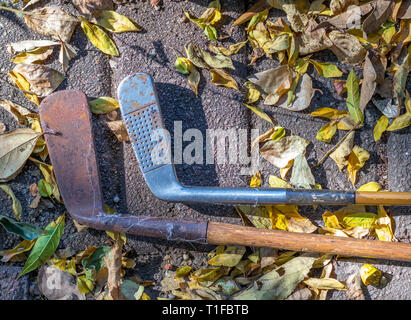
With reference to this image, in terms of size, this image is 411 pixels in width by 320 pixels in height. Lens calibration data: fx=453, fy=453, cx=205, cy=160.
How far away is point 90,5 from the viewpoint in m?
1.96

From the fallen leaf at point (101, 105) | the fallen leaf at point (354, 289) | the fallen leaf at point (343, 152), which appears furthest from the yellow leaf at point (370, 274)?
the fallen leaf at point (101, 105)

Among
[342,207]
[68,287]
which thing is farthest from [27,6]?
[342,207]

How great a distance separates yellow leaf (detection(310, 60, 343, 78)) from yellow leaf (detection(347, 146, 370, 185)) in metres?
0.33

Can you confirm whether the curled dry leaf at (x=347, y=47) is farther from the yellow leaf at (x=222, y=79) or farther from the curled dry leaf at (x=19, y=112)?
the curled dry leaf at (x=19, y=112)

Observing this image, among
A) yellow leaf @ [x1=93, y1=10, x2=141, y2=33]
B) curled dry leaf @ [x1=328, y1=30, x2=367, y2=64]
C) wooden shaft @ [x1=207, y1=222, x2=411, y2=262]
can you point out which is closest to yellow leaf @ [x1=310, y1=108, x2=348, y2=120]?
curled dry leaf @ [x1=328, y1=30, x2=367, y2=64]

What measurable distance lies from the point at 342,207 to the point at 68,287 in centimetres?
120

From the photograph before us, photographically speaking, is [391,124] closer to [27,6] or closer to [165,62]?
[165,62]

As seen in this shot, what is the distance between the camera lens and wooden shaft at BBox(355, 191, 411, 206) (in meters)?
1.79

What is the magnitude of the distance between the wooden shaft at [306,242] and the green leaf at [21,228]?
73 cm

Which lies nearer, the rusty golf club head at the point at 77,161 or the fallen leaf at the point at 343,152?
the rusty golf club head at the point at 77,161

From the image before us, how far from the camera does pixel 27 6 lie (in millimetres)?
2010

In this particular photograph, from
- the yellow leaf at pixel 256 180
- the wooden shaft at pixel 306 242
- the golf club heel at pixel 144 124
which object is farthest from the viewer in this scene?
the yellow leaf at pixel 256 180

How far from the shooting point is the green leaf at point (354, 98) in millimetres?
1951

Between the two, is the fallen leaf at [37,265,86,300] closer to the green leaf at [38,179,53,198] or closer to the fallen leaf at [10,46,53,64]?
the green leaf at [38,179,53,198]
